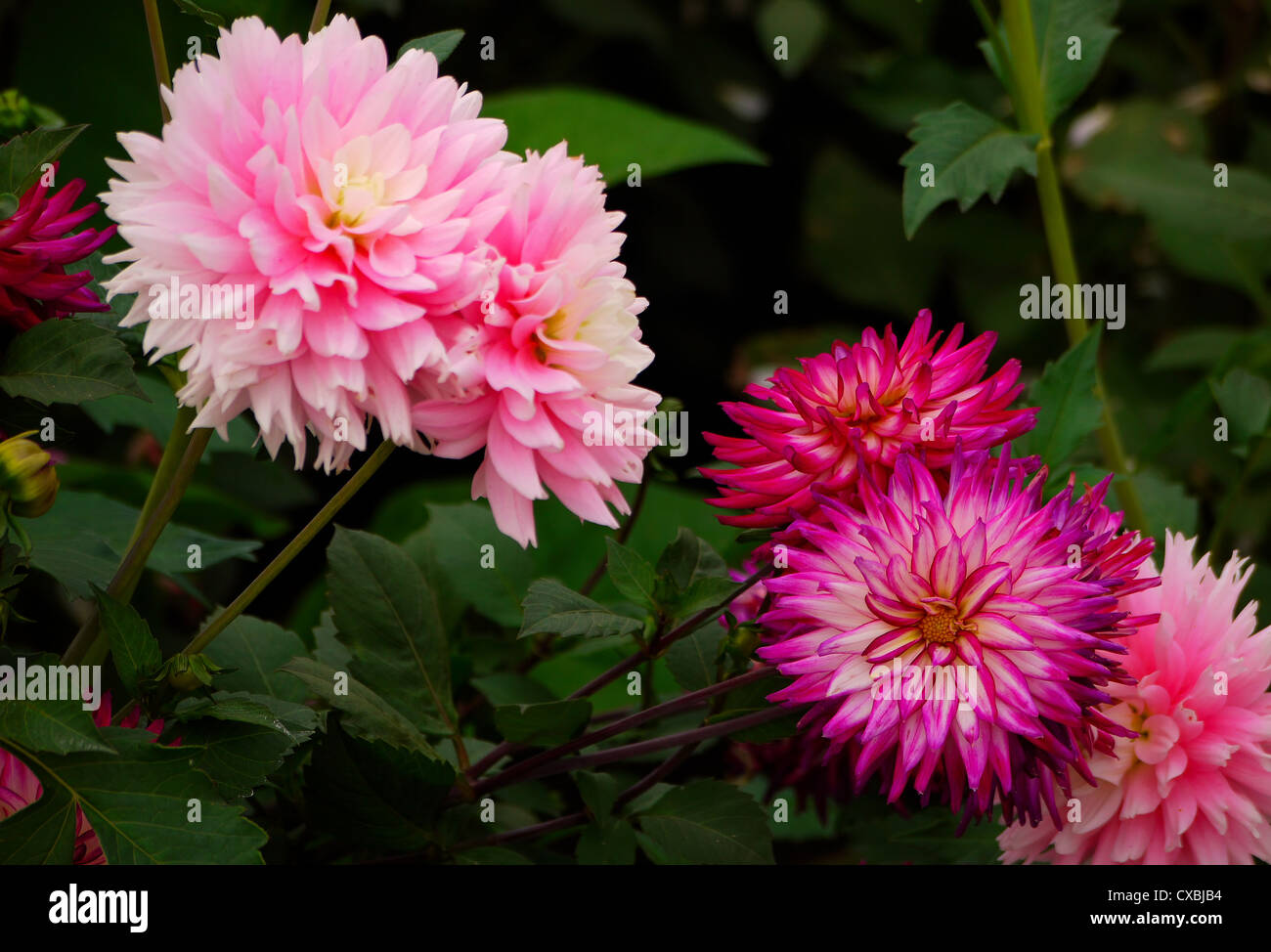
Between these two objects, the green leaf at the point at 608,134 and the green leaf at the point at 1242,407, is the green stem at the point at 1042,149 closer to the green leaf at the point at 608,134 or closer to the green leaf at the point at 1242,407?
the green leaf at the point at 1242,407

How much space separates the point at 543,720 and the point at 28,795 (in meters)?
0.17

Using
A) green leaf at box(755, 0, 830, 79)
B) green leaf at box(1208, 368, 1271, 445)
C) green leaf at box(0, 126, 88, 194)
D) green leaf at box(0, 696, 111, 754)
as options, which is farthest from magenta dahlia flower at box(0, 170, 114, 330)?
green leaf at box(755, 0, 830, 79)

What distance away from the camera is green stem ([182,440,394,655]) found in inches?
14.2

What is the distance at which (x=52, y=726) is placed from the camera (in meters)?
0.35

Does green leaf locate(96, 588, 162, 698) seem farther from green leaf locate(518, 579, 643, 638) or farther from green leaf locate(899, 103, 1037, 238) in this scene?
green leaf locate(899, 103, 1037, 238)

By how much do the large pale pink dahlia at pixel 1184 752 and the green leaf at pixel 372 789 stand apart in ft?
0.65

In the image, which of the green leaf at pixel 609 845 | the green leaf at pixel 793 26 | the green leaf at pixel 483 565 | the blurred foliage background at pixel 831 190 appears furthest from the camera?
the green leaf at pixel 793 26

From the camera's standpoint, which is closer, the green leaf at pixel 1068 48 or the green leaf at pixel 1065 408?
the green leaf at pixel 1065 408

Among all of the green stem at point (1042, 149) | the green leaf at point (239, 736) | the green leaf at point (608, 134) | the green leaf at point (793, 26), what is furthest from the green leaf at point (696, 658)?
the green leaf at point (793, 26)

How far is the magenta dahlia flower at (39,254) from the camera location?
1.21 feet

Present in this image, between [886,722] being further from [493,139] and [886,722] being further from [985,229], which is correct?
[985,229]

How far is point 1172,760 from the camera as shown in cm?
40

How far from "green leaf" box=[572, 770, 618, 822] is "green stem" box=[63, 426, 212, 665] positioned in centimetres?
16

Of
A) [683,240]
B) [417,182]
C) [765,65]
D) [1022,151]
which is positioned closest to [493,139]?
→ [417,182]
